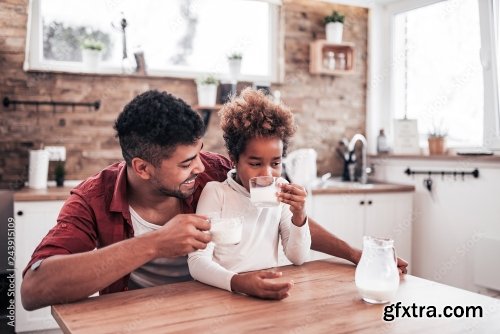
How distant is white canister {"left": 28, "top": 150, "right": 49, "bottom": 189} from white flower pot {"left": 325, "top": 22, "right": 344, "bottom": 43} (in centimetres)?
254

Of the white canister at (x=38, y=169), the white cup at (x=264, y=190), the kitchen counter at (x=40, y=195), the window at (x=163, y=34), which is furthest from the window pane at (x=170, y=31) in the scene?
the white cup at (x=264, y=190)

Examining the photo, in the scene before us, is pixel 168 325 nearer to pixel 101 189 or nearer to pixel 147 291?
pixel 147 291

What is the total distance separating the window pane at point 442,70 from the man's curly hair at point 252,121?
2.44m

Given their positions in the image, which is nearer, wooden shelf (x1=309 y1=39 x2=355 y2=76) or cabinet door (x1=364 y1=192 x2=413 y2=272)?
cabinet door (x1=364 y1=192 x2=413 y2=272)

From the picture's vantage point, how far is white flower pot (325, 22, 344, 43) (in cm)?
426

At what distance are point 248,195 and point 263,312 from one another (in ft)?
2.06

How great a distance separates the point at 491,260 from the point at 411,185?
2.94 feet

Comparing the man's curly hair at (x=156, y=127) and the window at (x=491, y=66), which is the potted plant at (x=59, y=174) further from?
the window at (x=491, y=66)

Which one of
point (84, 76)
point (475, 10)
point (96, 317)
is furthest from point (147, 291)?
point (475, 10)

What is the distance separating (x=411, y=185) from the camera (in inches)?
158

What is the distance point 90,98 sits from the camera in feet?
11.8

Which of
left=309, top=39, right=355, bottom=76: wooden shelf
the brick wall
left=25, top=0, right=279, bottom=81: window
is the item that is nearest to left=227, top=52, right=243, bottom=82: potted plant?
left=25, top=0, right=279, bottom=81: window

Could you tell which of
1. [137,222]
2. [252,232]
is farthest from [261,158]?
[137,222]

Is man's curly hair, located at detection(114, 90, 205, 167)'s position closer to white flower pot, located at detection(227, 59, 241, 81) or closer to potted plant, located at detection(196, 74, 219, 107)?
potted plant, located at detection(196, 74, 219, 107)
